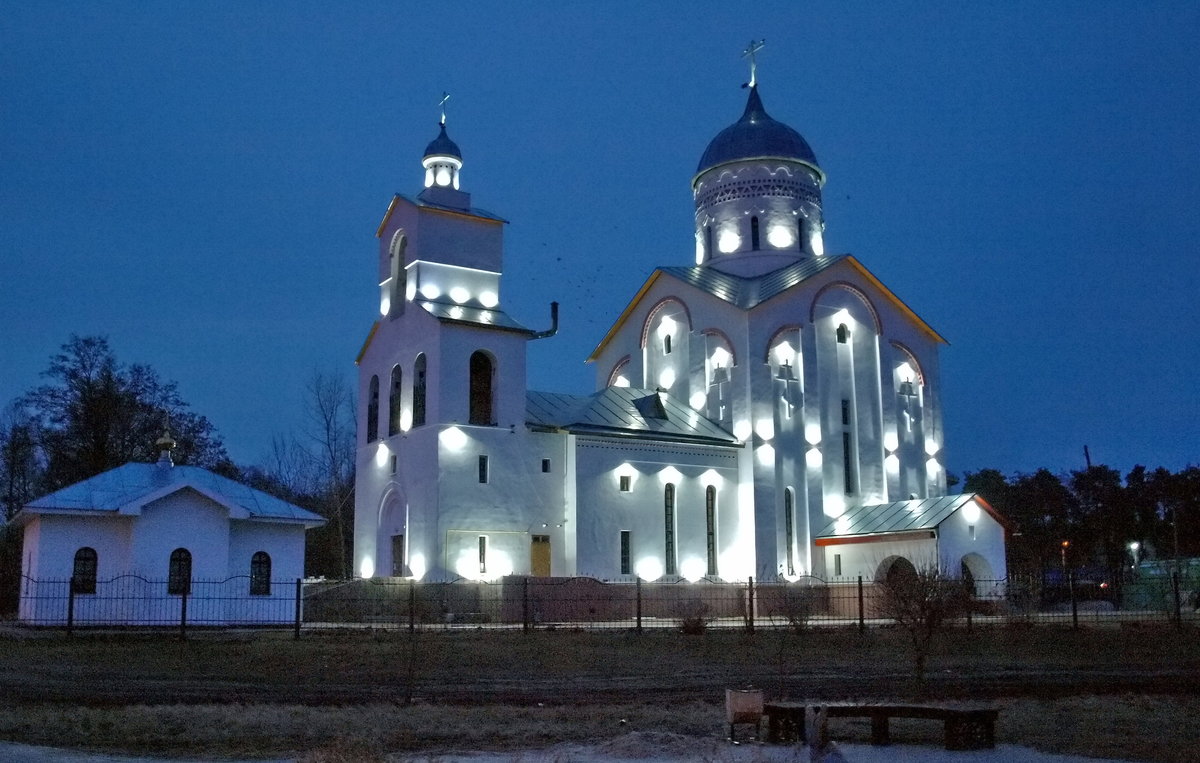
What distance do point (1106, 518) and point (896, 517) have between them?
66.3ft

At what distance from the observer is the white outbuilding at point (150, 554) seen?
23.7 metres

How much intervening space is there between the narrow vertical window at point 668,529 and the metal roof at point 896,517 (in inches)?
208

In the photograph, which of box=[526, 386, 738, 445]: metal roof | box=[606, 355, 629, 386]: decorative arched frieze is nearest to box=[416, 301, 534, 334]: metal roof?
box=[526, 386, 738, 445]: metal roof

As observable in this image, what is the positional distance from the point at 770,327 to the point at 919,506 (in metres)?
7.35

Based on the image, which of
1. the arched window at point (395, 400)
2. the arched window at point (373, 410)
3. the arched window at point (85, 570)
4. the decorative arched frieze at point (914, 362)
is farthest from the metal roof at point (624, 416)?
the arched window at point (85, 570)

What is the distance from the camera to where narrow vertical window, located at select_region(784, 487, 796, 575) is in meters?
35.6

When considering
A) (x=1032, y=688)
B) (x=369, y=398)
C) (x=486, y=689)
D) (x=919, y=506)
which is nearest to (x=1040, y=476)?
(x=919, y=506)

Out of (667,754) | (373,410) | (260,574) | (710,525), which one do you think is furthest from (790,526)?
(667,754)

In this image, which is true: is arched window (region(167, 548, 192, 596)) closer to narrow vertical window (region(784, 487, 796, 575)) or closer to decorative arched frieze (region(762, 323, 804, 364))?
narrow vertical window (region(784, 487, 796, 575))

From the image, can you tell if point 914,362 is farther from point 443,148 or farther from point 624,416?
point 443,148

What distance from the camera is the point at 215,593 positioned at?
24.9 metres

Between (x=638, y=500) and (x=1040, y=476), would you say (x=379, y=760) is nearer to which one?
(x=638, y=500)

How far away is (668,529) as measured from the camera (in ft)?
111

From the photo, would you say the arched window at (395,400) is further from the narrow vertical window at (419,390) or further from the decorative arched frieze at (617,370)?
the decorative arched frieze at (617,370)
